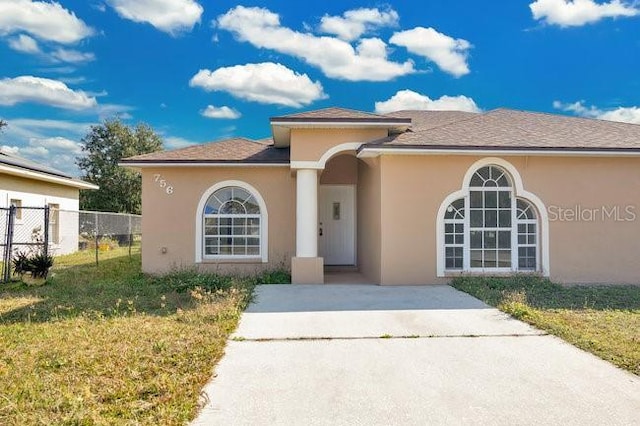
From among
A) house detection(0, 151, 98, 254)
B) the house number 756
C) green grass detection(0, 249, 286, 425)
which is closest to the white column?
green grass detection(0, 249, 286, 425)

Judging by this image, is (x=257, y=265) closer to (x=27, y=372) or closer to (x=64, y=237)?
(x=27, y=372)

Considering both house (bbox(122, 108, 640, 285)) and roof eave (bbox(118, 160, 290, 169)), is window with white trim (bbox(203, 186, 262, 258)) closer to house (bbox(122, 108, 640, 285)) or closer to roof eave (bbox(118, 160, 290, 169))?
roof eave (bbox(118, 160, 290, 169))

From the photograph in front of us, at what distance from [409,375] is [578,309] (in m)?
5.06

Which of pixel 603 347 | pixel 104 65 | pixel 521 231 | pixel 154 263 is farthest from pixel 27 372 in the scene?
pixel 104 65

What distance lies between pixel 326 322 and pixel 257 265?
583cm

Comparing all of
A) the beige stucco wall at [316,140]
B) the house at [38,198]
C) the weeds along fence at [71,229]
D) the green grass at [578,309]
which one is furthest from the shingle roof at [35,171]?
the green grass at [578,309]

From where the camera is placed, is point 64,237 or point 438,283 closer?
point 438,283

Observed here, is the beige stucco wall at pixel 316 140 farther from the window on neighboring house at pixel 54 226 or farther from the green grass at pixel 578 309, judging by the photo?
the window on neighboring house at pixel 54 226

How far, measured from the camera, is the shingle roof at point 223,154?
12531 millimetres

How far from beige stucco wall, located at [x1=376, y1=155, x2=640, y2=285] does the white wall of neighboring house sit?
39.0ft

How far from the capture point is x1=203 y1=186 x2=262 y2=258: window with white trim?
13.0 metres

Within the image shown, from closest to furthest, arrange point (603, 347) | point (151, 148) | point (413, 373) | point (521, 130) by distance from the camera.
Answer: point (413, 373) < point (603, 347) < point (521, 130) < point (151, 148)

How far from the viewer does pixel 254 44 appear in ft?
61.8

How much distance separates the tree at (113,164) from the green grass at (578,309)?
1058 inches
